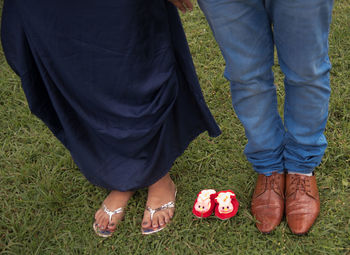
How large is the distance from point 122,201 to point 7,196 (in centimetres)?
71

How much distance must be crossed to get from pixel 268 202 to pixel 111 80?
92 cm

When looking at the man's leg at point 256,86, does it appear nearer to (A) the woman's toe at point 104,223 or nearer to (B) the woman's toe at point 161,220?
(B) the woman's toe at point 161,220

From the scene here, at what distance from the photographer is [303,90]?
5.19 ft

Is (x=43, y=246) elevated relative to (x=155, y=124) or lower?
lower

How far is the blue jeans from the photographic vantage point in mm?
1391

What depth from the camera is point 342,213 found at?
186cm

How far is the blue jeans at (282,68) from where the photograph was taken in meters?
1.39

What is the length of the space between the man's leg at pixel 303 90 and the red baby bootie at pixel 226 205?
→ 9.7 inches

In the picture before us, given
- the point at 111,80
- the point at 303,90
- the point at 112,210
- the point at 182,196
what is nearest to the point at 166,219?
the point at 182,196

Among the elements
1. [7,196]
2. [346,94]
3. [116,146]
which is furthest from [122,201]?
[346,94]

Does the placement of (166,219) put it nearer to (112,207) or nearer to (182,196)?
(182,196)

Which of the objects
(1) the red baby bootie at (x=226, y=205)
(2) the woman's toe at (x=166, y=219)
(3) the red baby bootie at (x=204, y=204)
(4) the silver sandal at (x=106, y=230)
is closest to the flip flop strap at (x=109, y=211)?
(4) the silver sandal at (x=106, y=230)

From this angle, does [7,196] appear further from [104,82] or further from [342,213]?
[342,213]

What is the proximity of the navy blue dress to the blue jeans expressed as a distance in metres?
0.24
